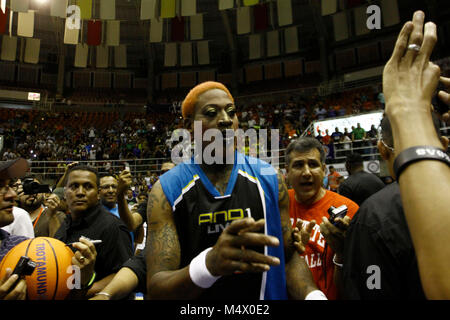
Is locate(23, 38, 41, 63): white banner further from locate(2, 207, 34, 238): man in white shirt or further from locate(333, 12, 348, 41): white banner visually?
locate(2, 207, 34, 238): man in white shirt

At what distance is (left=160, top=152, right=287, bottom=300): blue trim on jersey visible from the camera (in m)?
1.63

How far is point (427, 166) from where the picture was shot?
29.9 inches

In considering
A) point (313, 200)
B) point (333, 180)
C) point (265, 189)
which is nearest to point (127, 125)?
point (333, 180)

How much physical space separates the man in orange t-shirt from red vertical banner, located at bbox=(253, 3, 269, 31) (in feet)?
48.5

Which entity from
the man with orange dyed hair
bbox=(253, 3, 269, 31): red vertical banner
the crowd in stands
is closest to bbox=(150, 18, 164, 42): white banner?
the crowd in stands

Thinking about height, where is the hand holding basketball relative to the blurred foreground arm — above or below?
below

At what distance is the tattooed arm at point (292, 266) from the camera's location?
5.27ft

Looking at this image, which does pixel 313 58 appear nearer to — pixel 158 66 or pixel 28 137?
pixel 158 66

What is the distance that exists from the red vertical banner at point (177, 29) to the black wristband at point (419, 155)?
18095 mm

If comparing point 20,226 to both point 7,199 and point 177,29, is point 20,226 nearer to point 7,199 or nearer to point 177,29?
point 7,199

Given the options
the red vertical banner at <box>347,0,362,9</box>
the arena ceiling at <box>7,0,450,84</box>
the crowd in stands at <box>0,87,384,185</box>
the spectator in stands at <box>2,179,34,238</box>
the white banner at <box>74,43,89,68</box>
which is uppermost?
the arena ceiling at <box>7,0,450,84</box>

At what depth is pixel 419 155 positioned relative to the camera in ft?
2.53

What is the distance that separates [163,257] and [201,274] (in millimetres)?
383

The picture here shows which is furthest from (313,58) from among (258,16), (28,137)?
(28,137)
